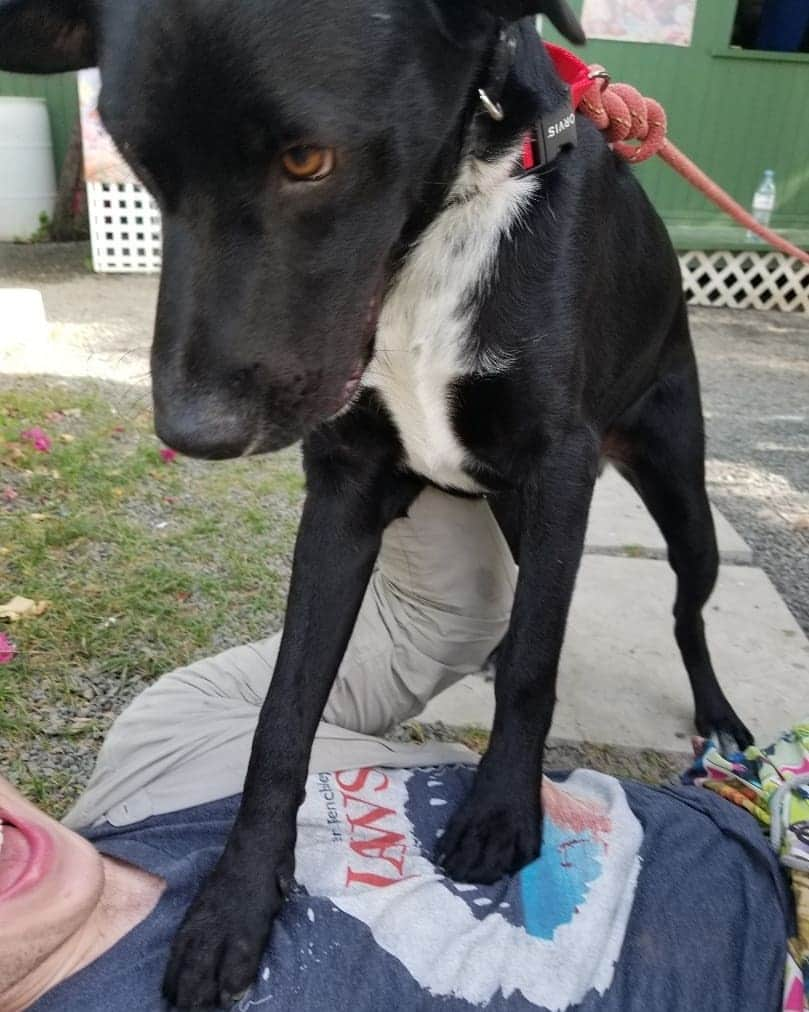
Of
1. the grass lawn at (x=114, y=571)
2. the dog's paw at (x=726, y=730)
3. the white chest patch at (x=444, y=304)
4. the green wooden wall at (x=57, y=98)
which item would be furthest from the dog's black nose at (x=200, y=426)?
the green wooden wall at (x=57, y=98)

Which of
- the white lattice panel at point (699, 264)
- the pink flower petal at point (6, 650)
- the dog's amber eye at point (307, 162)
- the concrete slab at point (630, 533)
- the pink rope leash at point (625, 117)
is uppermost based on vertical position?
the dog's amber eye at point (307, 162)

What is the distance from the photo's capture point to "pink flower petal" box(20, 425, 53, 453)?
388 cm

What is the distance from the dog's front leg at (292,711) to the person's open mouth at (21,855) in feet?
0.77

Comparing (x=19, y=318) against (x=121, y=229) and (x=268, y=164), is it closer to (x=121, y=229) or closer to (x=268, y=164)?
(x=121, y=229)

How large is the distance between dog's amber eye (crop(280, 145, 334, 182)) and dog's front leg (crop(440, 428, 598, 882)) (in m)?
0.62

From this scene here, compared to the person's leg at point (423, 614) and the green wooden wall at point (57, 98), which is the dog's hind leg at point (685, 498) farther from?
the green wooden wall at point (57, 98)

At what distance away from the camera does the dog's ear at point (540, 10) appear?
1292 millimetres

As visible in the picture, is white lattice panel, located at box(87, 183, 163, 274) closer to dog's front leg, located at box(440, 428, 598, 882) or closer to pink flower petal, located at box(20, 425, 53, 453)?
pink flower petal, located at box(20, 425, 53, 453)

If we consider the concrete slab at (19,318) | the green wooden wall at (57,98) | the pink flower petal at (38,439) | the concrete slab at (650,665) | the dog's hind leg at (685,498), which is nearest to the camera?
the dog's hind leg at (685,498)

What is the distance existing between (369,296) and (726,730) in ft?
5.07

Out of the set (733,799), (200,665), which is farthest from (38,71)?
(733,799)

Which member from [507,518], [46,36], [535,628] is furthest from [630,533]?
[46,36]

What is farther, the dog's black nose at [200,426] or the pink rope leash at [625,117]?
the pink rope leash at [625,117]

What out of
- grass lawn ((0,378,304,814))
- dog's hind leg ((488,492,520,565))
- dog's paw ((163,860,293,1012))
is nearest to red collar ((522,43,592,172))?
dog's hind leg ((488,492,520,565))
